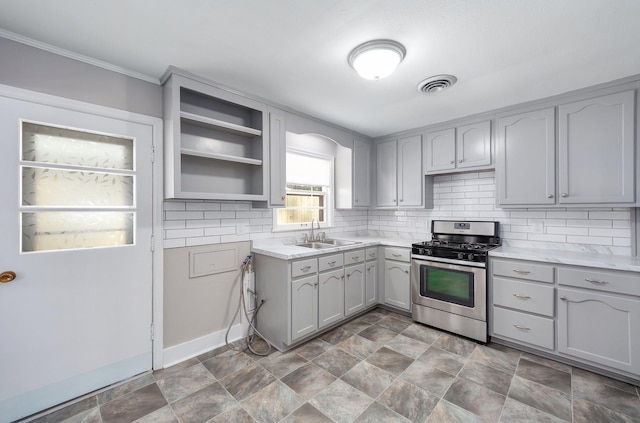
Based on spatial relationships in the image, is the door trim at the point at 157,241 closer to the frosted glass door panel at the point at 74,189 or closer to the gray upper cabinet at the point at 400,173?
the frosted glass door panel at the point at 74,189

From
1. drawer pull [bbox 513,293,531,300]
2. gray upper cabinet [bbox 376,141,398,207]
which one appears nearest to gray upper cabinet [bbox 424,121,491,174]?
gray upper cabinet [bbox 376,141,398,207]

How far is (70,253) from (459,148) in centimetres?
389

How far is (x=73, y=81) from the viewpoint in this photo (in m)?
1.98

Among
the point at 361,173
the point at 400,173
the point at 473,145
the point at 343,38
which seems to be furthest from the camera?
the point at 361,173

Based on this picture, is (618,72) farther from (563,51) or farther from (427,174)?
(427,174)

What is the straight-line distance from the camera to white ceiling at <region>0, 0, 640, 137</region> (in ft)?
5.07

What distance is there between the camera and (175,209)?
96.7 inches

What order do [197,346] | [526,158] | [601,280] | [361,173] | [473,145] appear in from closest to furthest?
[601,280] < [197,346] < [526,158] < [473,145] < [361,173]

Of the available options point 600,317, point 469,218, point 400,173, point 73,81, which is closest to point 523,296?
point 600,317

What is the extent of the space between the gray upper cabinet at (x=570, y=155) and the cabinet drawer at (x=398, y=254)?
1.16 m

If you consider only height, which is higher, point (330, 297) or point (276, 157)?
point (276, 157)

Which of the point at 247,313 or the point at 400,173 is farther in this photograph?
the point at 400,173

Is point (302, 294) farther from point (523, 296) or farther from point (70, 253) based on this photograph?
point (523, 296)

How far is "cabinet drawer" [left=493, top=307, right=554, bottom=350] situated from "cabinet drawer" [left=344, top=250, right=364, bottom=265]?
145 cm
